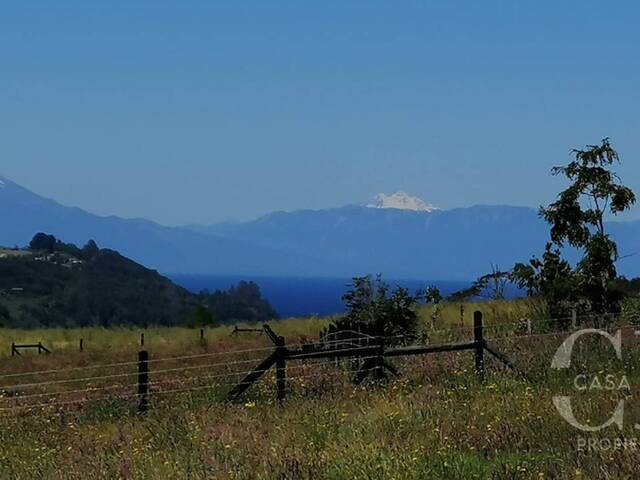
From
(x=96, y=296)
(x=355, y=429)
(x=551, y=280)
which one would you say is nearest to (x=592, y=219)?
(x=551, y=280)

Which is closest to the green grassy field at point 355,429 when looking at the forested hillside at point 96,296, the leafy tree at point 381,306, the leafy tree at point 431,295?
the leafy tree at point 381,306

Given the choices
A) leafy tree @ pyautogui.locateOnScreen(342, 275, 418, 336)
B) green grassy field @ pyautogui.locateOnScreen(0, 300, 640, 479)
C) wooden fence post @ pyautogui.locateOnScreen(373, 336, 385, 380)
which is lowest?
green grassy field @ pyautogui.locateOnScreen(0, 300, 640, 479)

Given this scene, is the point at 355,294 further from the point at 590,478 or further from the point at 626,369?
the point at 590,478

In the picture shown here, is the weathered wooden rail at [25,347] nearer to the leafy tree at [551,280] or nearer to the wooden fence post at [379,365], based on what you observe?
the leafy tree at [551,280]

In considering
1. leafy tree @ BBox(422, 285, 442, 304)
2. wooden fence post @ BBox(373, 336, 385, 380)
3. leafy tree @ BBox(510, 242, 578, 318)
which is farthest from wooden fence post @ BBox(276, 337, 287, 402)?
leafy tree @ BBox(422, 285, 442, 304)

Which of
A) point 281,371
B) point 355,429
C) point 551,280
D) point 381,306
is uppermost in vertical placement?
point 551,280

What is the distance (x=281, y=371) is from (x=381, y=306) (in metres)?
9.51

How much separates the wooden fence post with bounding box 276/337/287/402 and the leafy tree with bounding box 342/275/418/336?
8.53 meters

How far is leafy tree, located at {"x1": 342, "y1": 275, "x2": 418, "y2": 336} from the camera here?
24234 millimetres

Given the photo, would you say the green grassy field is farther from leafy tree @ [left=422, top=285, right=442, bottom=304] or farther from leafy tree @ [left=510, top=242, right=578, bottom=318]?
leafy tree @ [left=422, top=285, right=442, bottom=304]

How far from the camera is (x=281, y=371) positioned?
15.3 metres

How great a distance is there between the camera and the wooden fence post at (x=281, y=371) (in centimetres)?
1506

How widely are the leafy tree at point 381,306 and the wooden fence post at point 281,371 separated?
28.0 feet

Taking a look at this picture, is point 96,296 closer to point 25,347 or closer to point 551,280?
point 25,347
